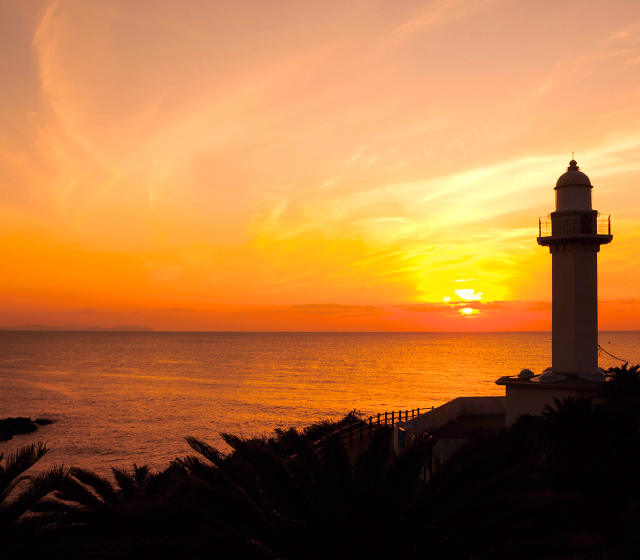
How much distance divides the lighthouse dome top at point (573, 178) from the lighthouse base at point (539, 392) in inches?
343

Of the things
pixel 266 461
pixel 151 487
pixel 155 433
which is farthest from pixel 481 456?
pixel 155 433

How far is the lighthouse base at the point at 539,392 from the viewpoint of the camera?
21.1 metres

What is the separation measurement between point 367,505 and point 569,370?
1952 cm

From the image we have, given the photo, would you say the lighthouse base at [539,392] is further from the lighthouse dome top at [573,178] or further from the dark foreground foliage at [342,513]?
the dark foreground foliage at [342,513]

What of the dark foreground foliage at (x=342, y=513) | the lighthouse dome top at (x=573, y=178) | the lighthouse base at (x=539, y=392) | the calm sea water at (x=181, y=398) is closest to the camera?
the dark foreground foliage at (x=342, y=513)

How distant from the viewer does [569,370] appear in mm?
23234

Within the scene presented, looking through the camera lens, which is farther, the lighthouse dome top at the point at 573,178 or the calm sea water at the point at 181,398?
the calm sea water at the point at 181,398

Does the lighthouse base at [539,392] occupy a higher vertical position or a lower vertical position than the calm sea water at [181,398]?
higher

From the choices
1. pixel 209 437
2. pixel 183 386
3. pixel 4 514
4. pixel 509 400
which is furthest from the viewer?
pixel 183 386

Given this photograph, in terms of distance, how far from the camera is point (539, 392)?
2156 centimetres

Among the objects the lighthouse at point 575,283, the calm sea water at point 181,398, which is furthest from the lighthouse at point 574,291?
the calm sea water at point 181,398

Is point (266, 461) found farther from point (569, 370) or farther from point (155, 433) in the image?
point (155, 433)

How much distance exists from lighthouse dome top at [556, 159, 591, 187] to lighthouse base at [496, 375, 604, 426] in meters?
8.72

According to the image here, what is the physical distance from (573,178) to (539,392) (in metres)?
10.1
